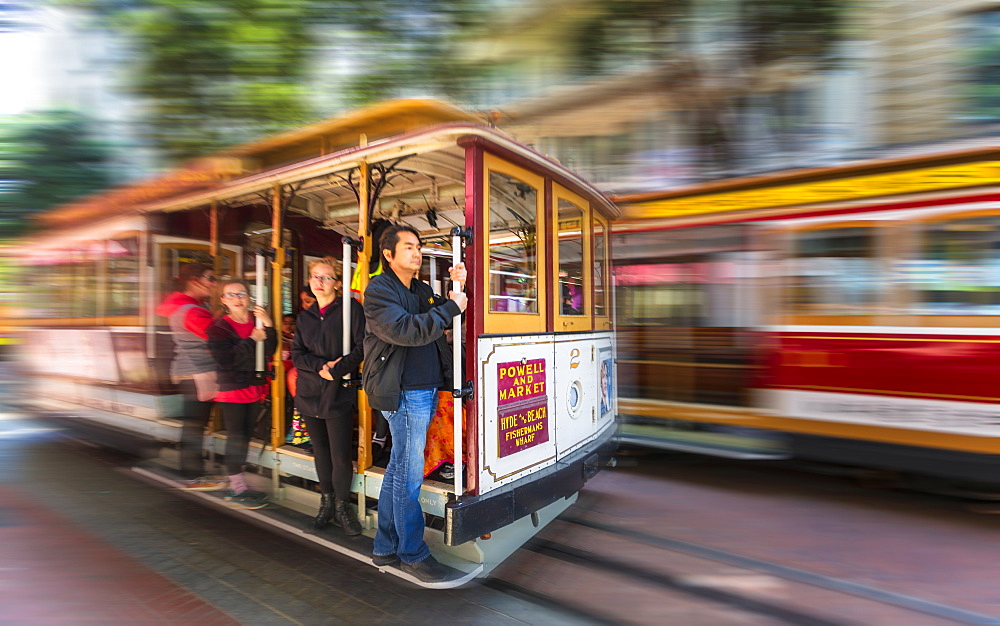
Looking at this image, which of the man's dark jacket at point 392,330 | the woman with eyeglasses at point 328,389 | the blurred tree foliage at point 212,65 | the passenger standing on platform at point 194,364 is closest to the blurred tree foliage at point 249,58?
the blurred tree foliage at point 212,65

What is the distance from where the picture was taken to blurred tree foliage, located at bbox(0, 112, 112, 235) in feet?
22.7

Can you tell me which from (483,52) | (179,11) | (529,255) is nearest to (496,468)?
(529,255)

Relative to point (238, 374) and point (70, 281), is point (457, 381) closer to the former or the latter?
point (238, 374)

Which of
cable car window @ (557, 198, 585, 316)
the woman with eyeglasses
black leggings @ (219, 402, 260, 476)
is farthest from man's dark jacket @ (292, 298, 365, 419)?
cable car window @ (557, 198, 585, 316)

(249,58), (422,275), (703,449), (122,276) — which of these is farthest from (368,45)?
(703,449)

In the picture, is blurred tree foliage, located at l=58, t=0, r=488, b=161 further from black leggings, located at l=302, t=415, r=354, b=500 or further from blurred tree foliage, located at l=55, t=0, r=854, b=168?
black leggings, located at l=302, t=415, r=354, b=500

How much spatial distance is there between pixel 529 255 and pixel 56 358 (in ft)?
23.2

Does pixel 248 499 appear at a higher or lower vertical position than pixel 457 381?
lower

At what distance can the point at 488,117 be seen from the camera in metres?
3.88

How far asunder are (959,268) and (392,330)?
4.51m

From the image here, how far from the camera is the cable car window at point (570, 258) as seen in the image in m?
4.24

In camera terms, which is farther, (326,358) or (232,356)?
(232,356)

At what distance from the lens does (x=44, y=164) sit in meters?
8.05

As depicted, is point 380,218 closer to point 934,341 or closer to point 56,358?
point 934,341
